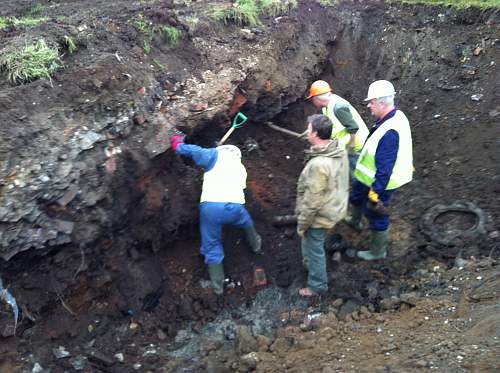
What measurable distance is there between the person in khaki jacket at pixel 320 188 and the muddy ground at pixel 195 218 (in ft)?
2.19

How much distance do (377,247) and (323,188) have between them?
120 cm

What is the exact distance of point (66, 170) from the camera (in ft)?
13.9

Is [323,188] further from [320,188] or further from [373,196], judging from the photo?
[373,196]

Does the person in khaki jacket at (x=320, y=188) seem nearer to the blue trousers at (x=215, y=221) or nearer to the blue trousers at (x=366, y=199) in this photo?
the blue trousers at (x=366, y=199)

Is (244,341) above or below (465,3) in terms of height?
below

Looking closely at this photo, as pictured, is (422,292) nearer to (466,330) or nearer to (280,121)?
(466,330)

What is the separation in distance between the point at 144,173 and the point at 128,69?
1.07 m

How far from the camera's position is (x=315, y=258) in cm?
484

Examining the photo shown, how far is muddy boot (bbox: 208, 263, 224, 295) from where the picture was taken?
5059mm

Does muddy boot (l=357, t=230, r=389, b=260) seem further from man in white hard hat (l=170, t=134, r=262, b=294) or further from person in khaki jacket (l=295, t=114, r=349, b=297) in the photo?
man in white hard hat (l=170, t=134, r=262, b=294)

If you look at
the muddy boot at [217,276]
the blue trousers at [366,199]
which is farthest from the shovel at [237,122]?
the blue trousers at [366,199]

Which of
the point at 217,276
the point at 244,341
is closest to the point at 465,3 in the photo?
the point at 217,276

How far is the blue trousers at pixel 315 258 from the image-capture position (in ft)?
15.6

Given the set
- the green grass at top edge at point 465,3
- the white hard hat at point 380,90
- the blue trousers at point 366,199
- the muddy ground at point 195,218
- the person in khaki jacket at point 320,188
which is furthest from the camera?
the green grass at top edge at point 465,3
